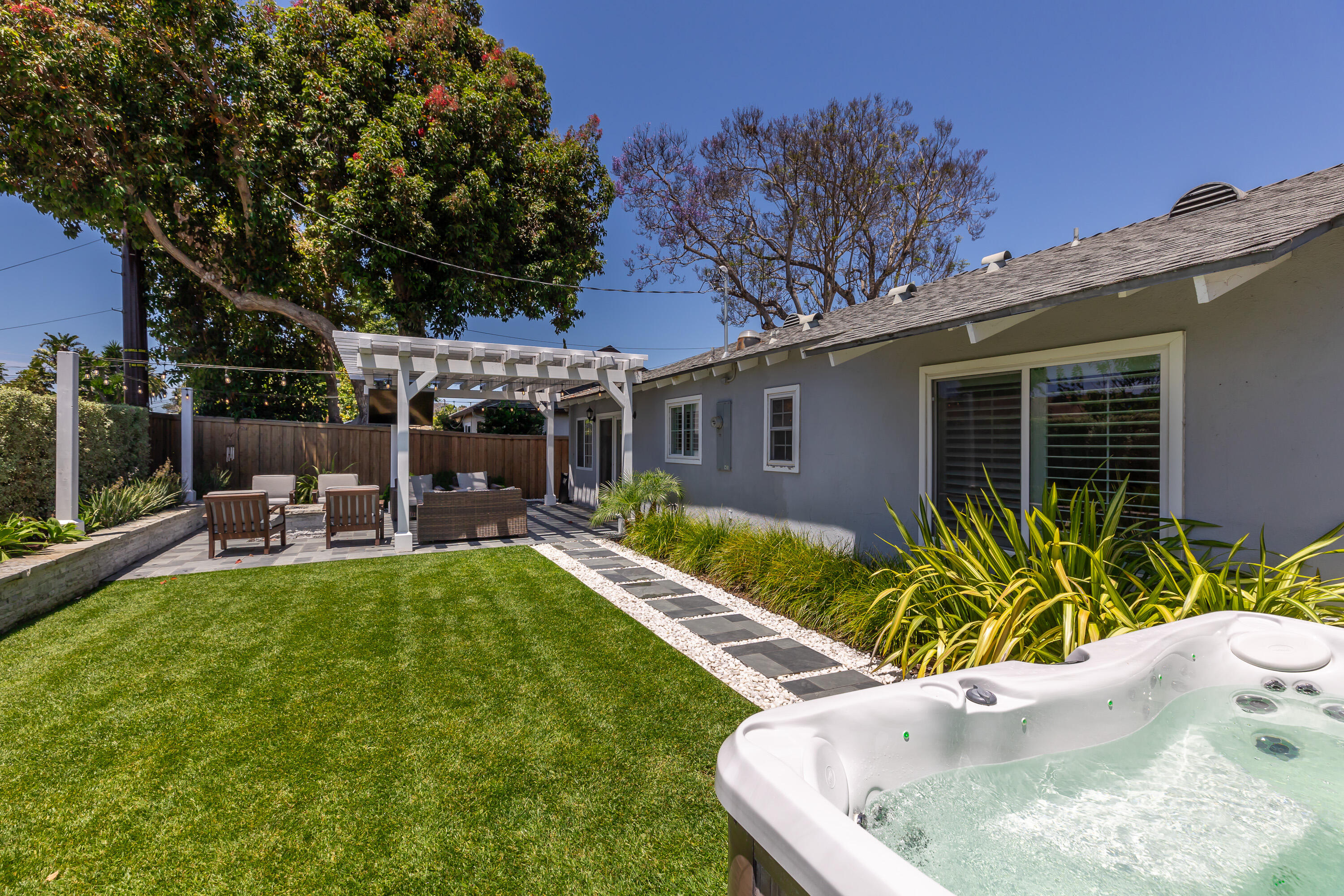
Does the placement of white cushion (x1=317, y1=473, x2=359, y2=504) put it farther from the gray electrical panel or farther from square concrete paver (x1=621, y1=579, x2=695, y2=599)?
square concrete paver (x1=621, y1=579, x2=695, y2=599)

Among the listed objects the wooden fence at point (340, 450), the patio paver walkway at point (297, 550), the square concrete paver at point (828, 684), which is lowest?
the square concrete paver at point (828, 684)

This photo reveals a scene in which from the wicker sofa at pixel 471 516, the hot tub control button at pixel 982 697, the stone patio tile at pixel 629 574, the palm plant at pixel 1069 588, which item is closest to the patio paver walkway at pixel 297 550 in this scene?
the wicker sofa at pixel 471 516

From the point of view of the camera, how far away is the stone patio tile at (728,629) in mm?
4727

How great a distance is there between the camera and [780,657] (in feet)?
14.0

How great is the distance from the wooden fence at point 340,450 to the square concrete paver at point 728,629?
11.2 meters

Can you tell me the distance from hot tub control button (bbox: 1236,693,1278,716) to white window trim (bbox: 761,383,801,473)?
4.92m

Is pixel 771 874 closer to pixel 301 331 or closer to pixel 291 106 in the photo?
pixel 291 106

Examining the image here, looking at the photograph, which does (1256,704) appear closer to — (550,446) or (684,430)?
(684,430)

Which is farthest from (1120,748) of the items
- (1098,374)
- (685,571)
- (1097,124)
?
(1097,124)

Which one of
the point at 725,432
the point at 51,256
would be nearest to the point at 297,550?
the point at 725,432

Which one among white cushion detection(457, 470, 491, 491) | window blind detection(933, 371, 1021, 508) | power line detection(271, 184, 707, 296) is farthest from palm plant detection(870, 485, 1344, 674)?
power line detection(271, 184, 707, 296)

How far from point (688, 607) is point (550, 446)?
359 inches

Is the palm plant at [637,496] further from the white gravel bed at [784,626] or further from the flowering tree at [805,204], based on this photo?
the flowering tree at [805,204]

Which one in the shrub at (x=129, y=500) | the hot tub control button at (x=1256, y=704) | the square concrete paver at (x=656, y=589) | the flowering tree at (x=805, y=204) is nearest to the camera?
the hot tub control button at (x=1256, y=704)
